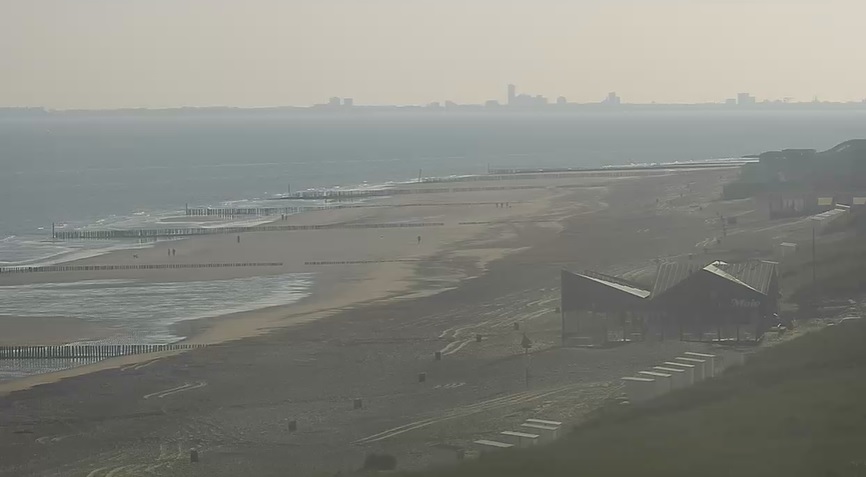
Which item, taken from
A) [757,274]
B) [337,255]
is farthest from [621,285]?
[337,255]

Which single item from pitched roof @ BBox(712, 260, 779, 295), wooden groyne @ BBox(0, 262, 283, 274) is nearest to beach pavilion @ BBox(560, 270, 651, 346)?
pitched roof @ BBox(712, 260, 779, 295)

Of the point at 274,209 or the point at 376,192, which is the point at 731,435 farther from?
the point at 376,192

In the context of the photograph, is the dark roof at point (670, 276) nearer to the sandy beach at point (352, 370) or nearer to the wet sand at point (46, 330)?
the sandy beach at point (352, 370)

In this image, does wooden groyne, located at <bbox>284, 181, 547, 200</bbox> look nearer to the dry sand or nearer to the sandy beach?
the dry sand

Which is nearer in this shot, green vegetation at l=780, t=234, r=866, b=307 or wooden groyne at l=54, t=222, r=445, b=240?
green vegetation at l=780, t=234, r=866, b=307

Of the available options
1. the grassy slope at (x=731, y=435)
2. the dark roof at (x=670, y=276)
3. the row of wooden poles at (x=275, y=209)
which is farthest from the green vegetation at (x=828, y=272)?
the row of wooden poles at (x=275, y=209)

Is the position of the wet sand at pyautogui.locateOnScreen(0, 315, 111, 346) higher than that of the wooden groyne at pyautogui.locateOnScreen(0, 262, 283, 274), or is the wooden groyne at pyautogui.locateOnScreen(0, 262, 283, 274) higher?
the wooden groyne at pyautogui.locateOnScreen(0, 262, 283, 274)
